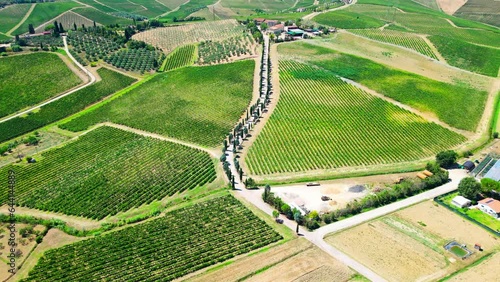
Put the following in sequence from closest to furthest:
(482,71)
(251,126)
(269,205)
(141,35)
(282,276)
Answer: (282,276)
(269,205)
(251,126)
(482,71)
(141,35)

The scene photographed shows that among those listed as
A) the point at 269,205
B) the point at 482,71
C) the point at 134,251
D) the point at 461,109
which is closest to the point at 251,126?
the point at 269,205

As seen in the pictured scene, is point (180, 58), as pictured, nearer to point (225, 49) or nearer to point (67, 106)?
point (225, 49)

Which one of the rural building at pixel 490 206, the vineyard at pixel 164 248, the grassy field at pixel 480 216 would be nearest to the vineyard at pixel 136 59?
the vineyard at pixel 164 248

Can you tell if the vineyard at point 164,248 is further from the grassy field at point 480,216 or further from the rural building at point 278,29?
the rural building at point 278,29

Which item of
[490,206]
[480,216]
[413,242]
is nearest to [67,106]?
[413,242]

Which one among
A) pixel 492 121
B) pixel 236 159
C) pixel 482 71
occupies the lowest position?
pixel 236 159

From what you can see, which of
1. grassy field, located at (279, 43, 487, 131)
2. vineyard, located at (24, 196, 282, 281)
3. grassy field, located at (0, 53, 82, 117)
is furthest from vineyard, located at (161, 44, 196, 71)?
vineyard, located at (24, 196, 282, 281)

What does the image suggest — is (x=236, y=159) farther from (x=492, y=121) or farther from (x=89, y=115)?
(x=492, y=121)
